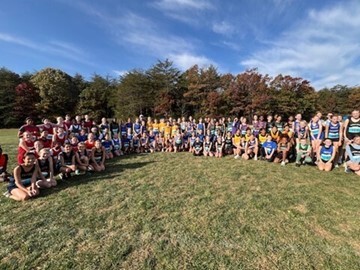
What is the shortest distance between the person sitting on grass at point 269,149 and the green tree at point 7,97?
1771 inches

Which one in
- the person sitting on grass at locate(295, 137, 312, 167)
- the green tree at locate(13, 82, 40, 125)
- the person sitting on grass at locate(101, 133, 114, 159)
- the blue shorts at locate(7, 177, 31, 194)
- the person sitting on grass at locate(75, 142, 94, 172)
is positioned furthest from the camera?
the green tree at locate(13, 82, 40, 125)

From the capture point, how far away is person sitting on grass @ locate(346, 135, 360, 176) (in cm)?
744

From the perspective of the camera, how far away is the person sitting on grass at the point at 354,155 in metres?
7.44

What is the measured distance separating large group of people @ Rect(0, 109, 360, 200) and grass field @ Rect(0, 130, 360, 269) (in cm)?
74

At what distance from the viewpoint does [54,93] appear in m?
44.4

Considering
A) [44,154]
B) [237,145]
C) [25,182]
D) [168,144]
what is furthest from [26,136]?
[237,145]

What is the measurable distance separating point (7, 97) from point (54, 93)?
7.70 meters

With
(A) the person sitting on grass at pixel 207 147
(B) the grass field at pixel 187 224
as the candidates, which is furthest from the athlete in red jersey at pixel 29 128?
(A) the person sitting on grass at pixel 207 147

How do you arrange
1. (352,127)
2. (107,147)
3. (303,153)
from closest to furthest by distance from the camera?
(352,127), (303,153), (107,147)

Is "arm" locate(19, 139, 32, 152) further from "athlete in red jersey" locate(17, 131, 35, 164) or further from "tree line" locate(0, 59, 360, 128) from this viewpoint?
"tree line" locate(0, 59, 360, 128)

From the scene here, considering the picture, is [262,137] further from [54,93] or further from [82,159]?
[54,93]

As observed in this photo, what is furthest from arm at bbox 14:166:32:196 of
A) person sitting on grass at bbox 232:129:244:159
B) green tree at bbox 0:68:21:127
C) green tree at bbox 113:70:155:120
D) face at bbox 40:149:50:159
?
green tree at bbox 0:68:21:127

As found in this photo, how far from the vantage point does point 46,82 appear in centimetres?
4453

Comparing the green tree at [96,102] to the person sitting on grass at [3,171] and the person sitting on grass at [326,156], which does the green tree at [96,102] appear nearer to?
the person sitting on grass at [3,171]
